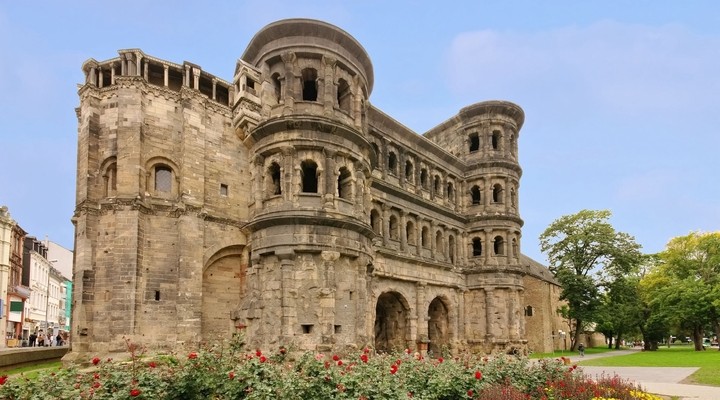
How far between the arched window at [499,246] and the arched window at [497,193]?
2670 mm

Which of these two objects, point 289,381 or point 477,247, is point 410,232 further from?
point 289,381

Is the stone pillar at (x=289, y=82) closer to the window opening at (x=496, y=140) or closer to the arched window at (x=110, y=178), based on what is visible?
the arched window at (x=110, y=178)

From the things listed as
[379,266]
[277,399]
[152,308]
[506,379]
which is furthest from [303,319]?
[277,399]

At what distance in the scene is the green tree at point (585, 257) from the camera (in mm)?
40156

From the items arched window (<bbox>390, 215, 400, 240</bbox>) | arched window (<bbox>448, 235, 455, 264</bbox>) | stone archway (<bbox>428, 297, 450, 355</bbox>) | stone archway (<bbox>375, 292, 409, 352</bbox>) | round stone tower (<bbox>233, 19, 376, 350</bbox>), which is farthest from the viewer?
arched window (<bbox>448, 235, 455, 264</bbox>)

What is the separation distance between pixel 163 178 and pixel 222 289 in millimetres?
5367

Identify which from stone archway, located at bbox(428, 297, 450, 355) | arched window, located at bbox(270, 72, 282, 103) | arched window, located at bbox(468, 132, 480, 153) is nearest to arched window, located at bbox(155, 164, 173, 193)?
arched window, located at bbox(270, 72, 282, 103)

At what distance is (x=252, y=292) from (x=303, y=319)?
2.81 meters

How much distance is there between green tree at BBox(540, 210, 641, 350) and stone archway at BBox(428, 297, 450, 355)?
14.3m

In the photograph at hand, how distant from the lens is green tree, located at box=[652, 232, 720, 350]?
1486 inches

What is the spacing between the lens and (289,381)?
7.89 meters

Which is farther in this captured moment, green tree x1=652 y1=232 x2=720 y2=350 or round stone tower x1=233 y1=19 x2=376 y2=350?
green tree x1=652 y1=232 x2=720 y2=350

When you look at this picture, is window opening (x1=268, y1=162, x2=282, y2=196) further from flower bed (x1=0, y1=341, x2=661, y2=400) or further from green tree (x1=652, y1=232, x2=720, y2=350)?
green tree (x1=652, y1=232, x2=720, y2=350)

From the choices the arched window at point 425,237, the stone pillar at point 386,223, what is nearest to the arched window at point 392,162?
the stone pillar at point 386,223
